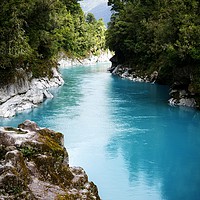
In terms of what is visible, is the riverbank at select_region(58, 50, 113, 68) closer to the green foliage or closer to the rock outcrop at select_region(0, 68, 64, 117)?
the green foliage

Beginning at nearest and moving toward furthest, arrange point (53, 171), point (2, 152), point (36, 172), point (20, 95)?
point (36, 172) → point (53, 171) → point (2, 152) → point (20, 95)

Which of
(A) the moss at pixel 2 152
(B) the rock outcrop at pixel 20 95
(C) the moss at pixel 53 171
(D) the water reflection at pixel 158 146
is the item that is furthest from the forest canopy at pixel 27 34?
(C) the moss at pixel 53 171

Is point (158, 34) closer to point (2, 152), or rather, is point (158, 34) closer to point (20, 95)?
point (20, 95)

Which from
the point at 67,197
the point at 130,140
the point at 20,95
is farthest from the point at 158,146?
the point at 20,95

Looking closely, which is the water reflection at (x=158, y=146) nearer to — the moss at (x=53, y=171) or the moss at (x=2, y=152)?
the moss at (x=53, y=171)

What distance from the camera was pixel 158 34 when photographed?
3816 cm

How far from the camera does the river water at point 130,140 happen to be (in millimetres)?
15016

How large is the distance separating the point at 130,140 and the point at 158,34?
783 inches

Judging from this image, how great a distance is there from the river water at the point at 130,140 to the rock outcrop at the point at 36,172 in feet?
13.8

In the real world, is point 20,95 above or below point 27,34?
below

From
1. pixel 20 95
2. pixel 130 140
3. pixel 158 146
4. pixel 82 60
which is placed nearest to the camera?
pixel 158 146

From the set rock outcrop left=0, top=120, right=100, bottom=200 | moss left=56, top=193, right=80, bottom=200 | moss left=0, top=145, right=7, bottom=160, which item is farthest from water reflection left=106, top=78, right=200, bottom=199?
moss left=0, top=145, right=7, bottom=160

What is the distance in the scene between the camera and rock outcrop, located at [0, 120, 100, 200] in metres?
8.16

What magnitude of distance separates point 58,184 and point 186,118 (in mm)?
19078
